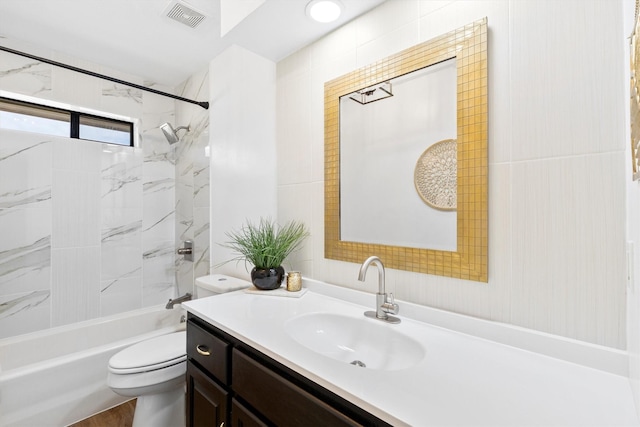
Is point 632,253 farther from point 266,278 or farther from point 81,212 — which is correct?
point 81,212

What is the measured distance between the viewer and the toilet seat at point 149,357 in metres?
1.46

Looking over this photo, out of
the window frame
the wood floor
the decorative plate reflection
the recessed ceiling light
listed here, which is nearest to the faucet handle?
the decorative plate reflection

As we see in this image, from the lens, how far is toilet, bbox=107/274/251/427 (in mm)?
1457

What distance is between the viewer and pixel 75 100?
217cm

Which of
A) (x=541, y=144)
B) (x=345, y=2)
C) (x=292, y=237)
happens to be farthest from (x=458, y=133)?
(x=292, y=237)

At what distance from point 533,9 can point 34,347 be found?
309 centimetres

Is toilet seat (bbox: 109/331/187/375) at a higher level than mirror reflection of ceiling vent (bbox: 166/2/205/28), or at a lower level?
lower

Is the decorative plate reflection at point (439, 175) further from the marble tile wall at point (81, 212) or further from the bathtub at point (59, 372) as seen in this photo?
the marble tile wall at point (81, 212)

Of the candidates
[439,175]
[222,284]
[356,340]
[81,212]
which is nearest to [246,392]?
[356,340]

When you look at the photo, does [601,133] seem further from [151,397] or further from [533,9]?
[151,397]

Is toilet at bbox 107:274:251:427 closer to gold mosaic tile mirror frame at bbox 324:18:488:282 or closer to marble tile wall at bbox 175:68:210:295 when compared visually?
marble tile wall at bbox 175:68:210:295

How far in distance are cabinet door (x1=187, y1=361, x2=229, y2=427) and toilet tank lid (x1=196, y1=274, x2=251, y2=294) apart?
41 cm

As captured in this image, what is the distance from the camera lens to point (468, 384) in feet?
2.29

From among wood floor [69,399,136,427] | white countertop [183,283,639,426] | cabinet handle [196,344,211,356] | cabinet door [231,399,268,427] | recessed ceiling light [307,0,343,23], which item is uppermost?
recessed ceiling light [307,0,343,23]
